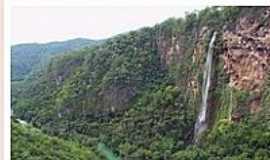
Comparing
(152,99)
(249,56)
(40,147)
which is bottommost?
(40,147)

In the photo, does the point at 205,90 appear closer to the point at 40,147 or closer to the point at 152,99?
the point at 152,99

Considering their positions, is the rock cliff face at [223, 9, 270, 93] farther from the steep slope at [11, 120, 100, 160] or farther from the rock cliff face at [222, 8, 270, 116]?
the steep slope at [11, 120, 100, 160]

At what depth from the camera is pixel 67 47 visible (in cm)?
290

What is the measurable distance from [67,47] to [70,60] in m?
0.12

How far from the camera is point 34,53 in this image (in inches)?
112

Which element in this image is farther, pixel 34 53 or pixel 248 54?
pixel 248 54

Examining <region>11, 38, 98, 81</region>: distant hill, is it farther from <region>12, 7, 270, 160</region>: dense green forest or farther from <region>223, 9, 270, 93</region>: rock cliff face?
<region>223, 9, 270, 93</region>: rock cliff face

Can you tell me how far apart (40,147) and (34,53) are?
35cm

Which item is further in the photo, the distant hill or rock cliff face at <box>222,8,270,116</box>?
rock cliff face at <box>222,8,270,116</box>

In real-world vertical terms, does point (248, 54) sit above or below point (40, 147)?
above

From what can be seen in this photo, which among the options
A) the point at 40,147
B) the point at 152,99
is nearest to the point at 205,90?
the point at 152,99

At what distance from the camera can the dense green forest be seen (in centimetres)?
292

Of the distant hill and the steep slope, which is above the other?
the distant hill

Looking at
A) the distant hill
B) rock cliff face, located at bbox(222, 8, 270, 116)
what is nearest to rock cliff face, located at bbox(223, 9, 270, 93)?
rock cliff face, located at bbox(222, 8, 270, 116)
